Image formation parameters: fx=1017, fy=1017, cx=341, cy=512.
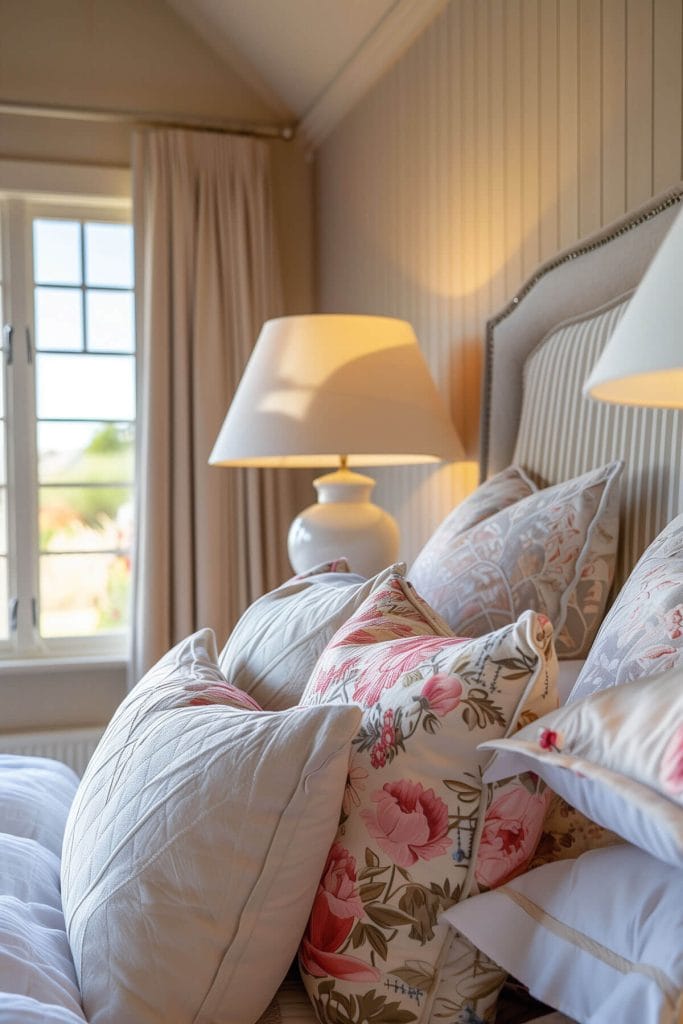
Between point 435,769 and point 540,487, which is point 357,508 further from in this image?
point 435,769

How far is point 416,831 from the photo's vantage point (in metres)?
0.86

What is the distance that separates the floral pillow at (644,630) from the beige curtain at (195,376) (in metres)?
2.31

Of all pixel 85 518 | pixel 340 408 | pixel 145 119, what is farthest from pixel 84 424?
pixel 340 408

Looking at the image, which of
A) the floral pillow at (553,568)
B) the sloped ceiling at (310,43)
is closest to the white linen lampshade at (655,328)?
the floral pillow at (553,568)

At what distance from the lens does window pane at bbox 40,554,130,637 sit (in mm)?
3402

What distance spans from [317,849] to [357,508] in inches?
60.4

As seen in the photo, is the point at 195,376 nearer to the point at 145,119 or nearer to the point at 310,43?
the point at 145,119

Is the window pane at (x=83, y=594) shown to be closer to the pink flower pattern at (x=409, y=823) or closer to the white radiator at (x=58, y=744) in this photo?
the white radiator at (x=58, y=744)

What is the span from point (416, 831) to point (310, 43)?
2.69m

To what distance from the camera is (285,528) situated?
3420mm

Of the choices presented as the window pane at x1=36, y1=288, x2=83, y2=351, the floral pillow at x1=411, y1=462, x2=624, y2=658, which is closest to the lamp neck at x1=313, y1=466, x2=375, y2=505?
the floral pillow at x1=411, y1=462, x2=624, y2=658

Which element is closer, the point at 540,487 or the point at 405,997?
the point at 405,997

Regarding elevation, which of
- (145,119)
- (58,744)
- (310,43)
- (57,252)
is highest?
(310,43)

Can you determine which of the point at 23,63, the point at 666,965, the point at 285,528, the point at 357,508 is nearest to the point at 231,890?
the point at 666,965
